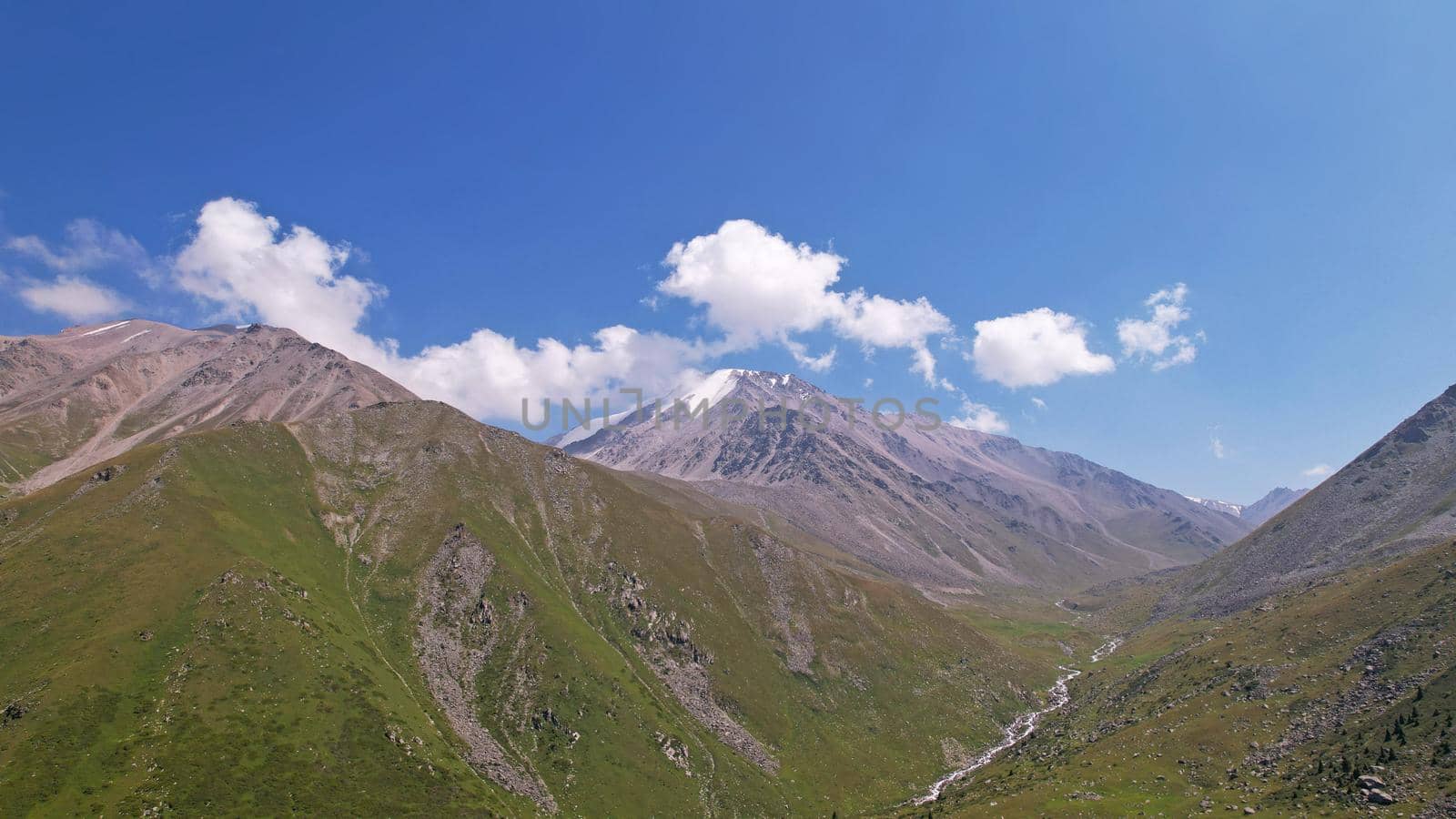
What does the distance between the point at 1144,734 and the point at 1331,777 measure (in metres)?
28.9

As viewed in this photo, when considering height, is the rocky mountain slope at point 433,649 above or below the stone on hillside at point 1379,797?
above

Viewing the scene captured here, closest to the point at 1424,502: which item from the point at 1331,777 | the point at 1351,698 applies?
the point at 1351,698

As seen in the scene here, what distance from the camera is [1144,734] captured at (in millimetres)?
92000

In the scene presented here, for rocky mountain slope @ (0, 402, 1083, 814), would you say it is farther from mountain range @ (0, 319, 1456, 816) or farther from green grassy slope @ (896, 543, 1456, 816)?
green grassy slope @ (896, 543, 1456, 816)

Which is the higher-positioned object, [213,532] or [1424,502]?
[213,532]

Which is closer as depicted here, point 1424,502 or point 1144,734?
point 1144,734

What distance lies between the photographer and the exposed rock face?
91.2 m

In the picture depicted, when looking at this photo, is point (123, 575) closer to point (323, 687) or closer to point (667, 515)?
point (323, 687)

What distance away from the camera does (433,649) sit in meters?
112

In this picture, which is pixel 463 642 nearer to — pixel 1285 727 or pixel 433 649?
pixel 433 649

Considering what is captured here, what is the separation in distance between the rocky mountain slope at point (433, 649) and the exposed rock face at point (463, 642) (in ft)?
A: 1.53

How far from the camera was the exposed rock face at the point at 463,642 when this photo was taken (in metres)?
91.2

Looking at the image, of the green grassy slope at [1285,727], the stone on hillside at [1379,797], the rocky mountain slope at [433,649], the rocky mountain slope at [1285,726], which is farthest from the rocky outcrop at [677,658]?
the stone on hillside at [1379,797]

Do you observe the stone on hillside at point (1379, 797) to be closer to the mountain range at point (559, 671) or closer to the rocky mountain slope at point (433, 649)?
the mountain range at point (559, 671)
